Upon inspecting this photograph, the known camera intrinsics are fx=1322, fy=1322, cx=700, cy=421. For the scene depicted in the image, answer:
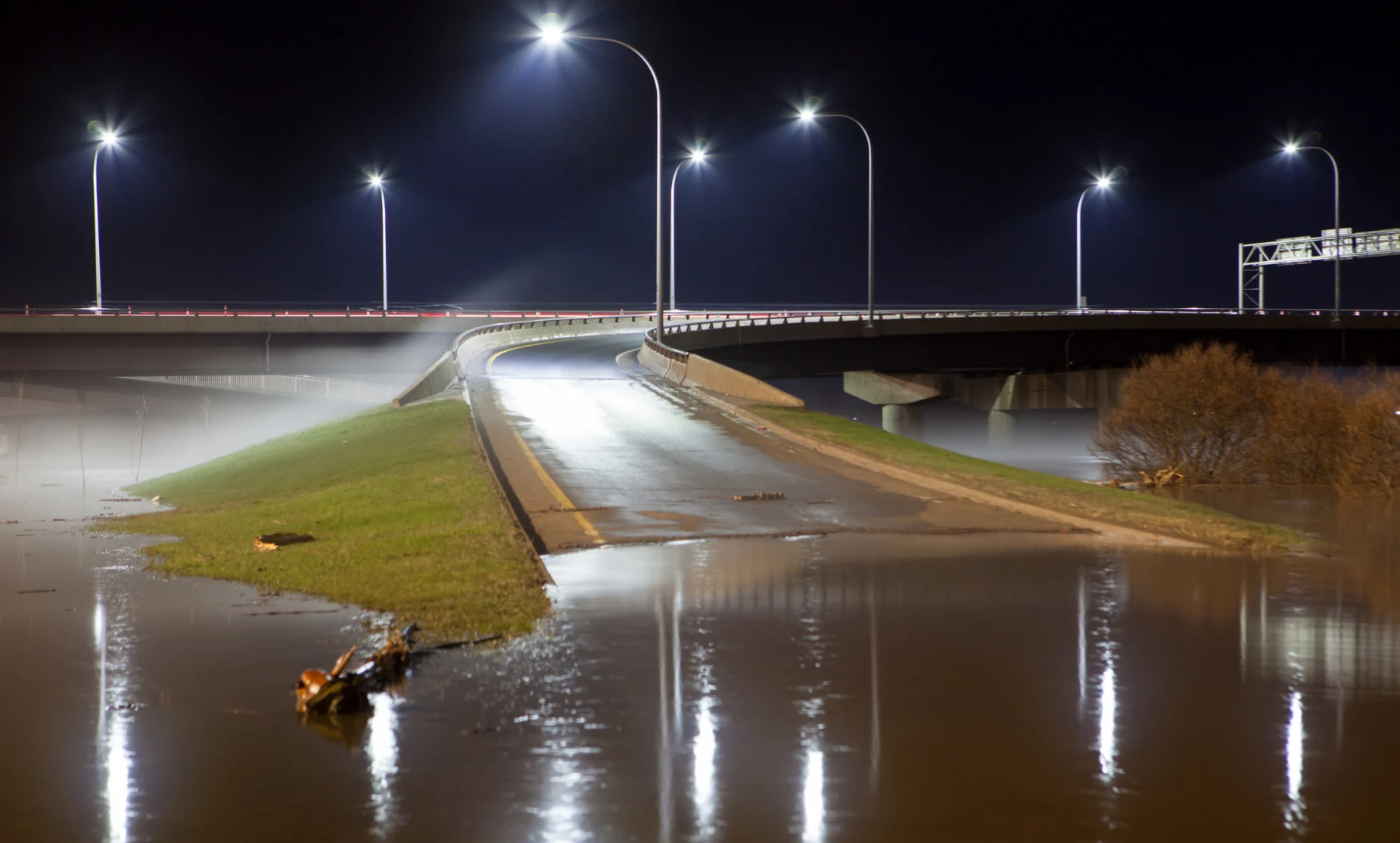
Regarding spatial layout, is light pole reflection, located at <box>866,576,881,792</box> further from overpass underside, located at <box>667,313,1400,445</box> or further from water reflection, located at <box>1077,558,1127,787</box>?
overpass underside, located at <box>667,313,1400,445</box>

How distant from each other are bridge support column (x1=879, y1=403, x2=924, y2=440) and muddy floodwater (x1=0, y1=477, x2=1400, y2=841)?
55734mm

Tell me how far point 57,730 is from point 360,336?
194 ft

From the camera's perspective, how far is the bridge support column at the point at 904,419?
69.4 meters

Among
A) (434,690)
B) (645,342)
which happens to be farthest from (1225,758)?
(645,342)

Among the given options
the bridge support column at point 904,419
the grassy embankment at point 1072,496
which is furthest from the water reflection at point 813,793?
the bridge support column at point 904,419

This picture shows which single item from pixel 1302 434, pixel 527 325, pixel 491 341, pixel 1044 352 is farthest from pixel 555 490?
pixel 1044 352

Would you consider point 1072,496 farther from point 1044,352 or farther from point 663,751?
point 1044,352

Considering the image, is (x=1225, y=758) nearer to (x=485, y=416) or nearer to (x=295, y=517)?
(x=295, y=517)

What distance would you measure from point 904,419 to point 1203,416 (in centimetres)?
3867

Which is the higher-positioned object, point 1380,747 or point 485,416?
point 485,416

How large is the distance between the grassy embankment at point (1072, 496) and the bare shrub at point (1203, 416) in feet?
→ 23.8

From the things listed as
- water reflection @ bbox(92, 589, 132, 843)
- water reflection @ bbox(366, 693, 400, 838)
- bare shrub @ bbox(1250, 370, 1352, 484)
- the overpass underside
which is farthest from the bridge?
water reflection @ bbox(366, 693, 400, 838)

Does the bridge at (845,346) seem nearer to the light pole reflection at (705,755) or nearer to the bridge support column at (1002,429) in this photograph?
the bridge support column at (1002,429)

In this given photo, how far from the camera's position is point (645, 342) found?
153 feet
